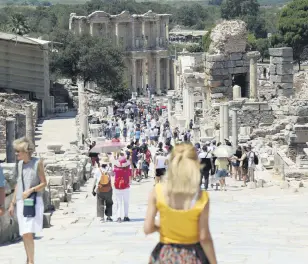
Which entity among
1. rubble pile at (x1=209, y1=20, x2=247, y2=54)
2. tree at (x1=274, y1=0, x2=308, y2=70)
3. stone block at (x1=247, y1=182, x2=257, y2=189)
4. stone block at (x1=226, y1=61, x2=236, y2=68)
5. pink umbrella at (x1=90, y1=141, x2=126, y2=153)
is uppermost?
tree at (x1=274, y1=0, x2=308, y2=70)

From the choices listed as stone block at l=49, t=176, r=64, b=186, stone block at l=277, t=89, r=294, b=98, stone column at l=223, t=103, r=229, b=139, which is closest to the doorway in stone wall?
stone block at l=277, t=89, r=294, b=98

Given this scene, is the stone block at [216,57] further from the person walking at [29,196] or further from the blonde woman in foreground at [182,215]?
the blonde woman in foreground at [182,215]

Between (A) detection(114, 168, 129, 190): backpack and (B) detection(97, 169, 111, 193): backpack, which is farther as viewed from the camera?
(B) detection(97, 169, 111, 193): backpack

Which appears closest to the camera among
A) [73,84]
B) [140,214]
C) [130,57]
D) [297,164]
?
[140,214]

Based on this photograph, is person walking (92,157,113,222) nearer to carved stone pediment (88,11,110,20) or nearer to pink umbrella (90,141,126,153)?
pink umbrella (90,141,126,153)

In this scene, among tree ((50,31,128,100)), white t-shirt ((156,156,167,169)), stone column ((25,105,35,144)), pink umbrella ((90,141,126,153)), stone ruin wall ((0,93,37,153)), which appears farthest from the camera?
tree ((50,31,128,100))

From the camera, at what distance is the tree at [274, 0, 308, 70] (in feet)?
283

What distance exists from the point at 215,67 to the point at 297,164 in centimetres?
1781

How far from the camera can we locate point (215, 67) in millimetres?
42438

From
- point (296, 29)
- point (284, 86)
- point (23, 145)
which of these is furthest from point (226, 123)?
point (296, 29)

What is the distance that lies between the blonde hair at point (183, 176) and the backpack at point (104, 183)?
8456 mm

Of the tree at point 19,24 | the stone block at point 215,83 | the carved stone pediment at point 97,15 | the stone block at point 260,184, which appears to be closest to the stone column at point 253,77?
the stone block at point 215,83

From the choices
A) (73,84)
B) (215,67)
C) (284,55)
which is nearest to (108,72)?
(73,84)

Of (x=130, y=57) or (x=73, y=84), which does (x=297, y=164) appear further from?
(x=130, y=57)
